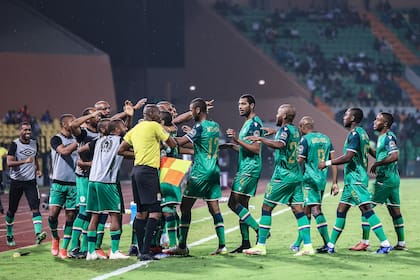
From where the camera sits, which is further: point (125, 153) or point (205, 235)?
point (205, 235)

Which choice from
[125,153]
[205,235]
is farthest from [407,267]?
[205,235]

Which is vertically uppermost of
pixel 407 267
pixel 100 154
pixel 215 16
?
pixel 215 16

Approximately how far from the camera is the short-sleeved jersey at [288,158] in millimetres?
13312

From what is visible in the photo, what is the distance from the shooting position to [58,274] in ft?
39.2

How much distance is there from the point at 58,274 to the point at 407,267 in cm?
436

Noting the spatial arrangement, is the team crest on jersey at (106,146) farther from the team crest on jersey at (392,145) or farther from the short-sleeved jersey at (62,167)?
the team crest on jersey at (392,145)

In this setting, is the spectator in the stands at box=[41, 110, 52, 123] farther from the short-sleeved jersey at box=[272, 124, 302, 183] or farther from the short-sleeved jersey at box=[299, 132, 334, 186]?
the short-sleeved jersey at box=[272, 124, 302, 183]

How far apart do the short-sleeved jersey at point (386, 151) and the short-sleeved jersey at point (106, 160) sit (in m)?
3.80

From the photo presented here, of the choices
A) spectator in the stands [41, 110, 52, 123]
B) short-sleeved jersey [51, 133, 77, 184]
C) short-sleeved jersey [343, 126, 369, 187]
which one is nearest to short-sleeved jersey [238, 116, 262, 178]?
short-sleeved jersey [343, 126, 369, 187]

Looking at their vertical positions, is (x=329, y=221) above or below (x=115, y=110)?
below

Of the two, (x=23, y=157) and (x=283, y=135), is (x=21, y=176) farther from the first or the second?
(x=283, y=135)

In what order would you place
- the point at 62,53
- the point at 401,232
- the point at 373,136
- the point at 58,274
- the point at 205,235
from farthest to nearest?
the point at 373,136, the point at 62,53, the point at 205,235, the point at 401,232, the point at 58,274

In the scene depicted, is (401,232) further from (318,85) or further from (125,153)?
(318,85)

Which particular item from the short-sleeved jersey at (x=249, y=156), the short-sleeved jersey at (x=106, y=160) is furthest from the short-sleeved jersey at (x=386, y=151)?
the short-sleeved jersey at (x=106, y=160)
